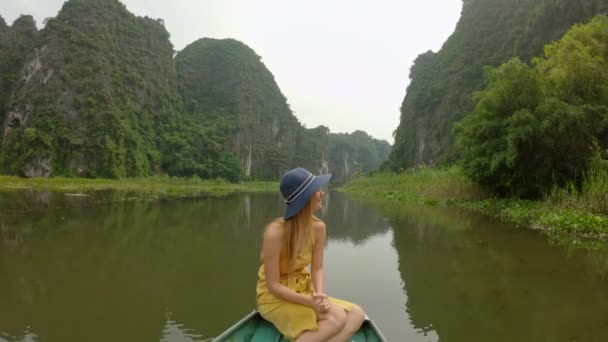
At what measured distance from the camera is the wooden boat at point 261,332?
7.39 ft

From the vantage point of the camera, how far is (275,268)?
2125 millimetres

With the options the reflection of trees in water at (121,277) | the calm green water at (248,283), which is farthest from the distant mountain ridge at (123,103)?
the calm green water at (248,283)

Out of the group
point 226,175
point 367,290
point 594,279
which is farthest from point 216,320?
point 226,175

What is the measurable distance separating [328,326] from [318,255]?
15.7 inches

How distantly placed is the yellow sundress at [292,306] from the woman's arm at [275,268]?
2.2 inches

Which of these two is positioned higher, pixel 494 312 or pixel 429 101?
pixel 429 101

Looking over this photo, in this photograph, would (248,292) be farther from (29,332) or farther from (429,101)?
(429,101)

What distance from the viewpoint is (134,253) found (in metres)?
5.61

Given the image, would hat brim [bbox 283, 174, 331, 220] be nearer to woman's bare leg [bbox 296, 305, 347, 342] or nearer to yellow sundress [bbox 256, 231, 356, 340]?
yellow sundress [bbox 256, 231, 356, 340]

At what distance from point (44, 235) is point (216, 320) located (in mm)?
4858

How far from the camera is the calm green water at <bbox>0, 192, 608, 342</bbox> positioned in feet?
10.1

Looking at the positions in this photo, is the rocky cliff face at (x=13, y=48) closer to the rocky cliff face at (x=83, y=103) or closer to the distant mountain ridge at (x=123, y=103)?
the distant mountain ridge at (x=123, y=103)

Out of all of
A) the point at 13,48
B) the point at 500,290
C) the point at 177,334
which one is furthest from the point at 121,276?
the point at 13,48

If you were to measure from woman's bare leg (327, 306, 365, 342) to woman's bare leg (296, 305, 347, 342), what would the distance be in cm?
2
